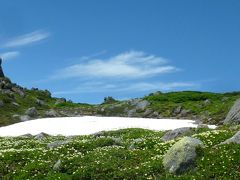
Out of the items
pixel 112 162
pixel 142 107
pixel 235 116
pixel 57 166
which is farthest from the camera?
pixel 142 107

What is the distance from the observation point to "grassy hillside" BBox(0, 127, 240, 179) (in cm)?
2495

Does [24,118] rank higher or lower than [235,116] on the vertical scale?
higher

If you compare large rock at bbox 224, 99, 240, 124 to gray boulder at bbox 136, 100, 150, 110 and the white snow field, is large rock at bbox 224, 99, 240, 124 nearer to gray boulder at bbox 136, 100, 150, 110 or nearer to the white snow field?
the white snow field

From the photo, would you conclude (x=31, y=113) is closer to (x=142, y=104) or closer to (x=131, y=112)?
(x=131, y=112)

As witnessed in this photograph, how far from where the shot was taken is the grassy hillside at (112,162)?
982 inches

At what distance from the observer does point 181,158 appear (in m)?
25.5

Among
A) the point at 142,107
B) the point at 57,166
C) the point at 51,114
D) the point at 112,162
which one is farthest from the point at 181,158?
the point at 142,107

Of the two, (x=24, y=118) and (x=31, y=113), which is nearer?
(x=24, y=118)

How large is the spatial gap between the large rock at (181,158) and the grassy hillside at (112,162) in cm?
38

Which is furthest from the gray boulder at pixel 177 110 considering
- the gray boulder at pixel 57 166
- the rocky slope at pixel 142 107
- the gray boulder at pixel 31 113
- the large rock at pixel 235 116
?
the gray boulder at pixel 57 166

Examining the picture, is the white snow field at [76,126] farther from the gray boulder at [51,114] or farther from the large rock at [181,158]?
the large rock at [181,158]

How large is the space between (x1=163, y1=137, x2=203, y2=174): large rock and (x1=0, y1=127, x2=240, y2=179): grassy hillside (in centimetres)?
38

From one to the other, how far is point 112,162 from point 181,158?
4.75 metres

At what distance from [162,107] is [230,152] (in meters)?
79.8
